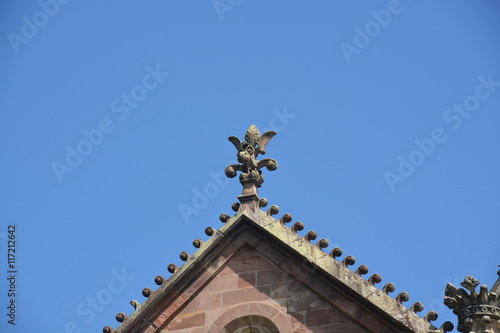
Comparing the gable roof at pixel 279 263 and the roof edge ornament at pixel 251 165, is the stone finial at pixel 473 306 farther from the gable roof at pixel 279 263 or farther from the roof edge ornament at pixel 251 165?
the roof edge ornament at pixel 251 165

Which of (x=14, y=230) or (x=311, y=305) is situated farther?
(x=14, y=230)

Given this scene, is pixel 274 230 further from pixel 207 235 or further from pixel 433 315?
Result: pixel 433 315

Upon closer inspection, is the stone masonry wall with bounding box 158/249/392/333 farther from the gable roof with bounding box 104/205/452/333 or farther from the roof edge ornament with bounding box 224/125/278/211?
the roof edge ornament with bounding box 224/125/278/211

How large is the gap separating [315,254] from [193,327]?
3207 mm

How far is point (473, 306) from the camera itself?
104 ft

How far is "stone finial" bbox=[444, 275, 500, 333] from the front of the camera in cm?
3155

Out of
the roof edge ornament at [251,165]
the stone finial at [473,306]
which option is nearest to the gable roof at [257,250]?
the roof edge ornament at [251,165]

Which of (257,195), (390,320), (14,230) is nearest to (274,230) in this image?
(257,195)

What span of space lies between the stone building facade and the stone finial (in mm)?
67

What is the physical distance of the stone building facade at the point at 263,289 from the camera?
3291 centimetres

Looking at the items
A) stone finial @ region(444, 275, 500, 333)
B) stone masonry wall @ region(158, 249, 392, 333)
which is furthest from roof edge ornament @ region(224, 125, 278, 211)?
stone finial @ region(444, 275, 500, 333)

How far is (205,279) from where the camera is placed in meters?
34.4

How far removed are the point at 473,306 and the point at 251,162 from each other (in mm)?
6642

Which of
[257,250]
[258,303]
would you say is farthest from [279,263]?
[258,303]
